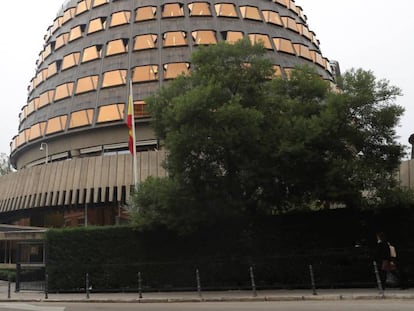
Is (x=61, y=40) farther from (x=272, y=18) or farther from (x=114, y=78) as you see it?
(x=272, y=18)

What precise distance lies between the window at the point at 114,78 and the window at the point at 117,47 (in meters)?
2.81

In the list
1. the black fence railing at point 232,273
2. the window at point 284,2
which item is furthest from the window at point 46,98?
the black fence railing at point 232,273

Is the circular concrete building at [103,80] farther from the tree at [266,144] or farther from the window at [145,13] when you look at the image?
the tree at [266,144]

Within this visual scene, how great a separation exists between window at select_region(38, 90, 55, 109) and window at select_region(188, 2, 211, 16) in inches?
708

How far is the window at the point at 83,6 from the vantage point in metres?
61.1

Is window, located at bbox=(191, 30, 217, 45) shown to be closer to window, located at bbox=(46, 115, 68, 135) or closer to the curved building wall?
the curved building wall

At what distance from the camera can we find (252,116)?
18.9m

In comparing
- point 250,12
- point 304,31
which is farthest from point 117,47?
point 304,31

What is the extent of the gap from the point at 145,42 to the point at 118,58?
3309 mm

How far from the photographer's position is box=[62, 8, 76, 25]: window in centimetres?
6313

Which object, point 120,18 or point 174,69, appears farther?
point 120,18

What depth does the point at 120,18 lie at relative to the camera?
5650cm

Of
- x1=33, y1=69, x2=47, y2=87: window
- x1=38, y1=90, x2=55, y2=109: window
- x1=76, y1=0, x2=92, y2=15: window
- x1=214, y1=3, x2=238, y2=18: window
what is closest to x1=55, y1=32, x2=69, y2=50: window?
x1=76, y1=0, x2=92, y2=15: window

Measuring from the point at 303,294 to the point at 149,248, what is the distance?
796cm
